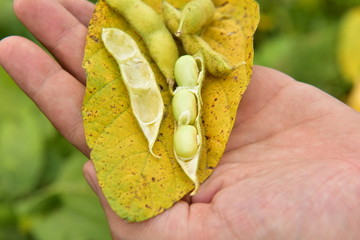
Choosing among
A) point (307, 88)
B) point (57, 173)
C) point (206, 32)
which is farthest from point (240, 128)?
point (57, 173)

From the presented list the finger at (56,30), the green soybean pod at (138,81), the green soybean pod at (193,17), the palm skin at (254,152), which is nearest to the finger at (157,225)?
the palm skin at (254,152)

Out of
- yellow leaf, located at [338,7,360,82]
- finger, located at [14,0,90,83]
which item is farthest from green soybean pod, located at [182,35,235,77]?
yellow leaf, located at [338,7,360,82]

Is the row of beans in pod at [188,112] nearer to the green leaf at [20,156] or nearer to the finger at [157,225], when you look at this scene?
the finger at [157,225]

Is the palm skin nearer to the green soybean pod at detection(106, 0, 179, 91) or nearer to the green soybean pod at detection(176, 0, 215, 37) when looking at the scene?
the green soybean pod at detection(106, 0, 179, 91)

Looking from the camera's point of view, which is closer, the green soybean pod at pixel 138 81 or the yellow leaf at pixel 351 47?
the green soybean pod at pixel 138 81

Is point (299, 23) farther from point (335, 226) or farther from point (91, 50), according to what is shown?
point (335, 226)

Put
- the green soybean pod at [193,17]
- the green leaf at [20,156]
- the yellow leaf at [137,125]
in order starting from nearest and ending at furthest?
the yellow leaf at [137,125] < the green soybean pod at [193,17] < the green leaf at [20,156]

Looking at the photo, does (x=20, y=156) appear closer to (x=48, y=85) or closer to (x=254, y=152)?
(x=48, y=85)
